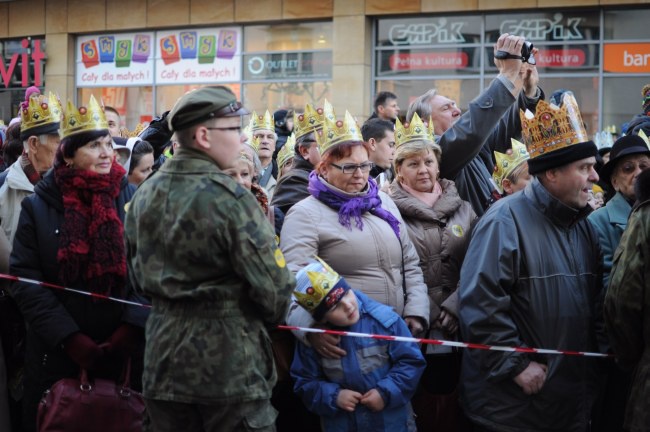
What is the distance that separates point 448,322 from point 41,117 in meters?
2.99

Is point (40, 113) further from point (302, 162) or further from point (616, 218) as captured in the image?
point (616, 218)

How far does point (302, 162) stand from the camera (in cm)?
641

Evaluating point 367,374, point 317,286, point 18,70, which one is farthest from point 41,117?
point 18,70

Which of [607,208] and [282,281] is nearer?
[282,281]

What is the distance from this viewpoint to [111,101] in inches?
835

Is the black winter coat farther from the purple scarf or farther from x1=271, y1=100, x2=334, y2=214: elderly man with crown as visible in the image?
x1=271, y1=100, x2=334, y2=214: elderly man with crown

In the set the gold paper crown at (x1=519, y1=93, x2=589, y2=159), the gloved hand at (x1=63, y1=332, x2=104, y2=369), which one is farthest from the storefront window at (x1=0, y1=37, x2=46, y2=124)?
the gold paper crown at (x1=519, y1=93, x2=589, y2=159)

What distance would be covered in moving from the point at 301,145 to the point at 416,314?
6.40 feet

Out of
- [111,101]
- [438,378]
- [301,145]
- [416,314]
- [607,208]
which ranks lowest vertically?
[438,378]

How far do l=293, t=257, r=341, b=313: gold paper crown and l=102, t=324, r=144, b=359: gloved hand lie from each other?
3.59 ft

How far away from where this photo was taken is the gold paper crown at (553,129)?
15.5ft

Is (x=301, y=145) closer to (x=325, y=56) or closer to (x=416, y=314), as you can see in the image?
(x=416, y=314)

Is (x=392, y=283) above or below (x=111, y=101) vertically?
below

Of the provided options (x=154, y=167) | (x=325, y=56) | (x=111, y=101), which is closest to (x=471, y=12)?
(x=325, y=56)
